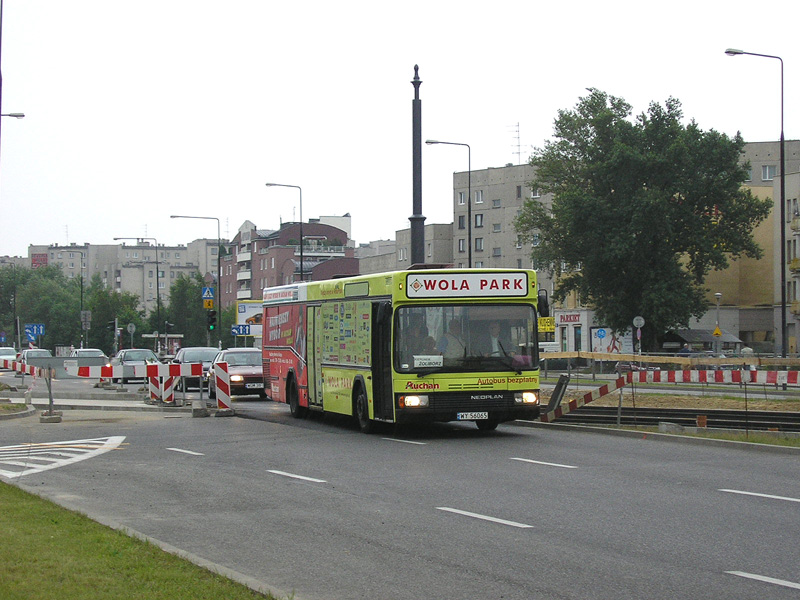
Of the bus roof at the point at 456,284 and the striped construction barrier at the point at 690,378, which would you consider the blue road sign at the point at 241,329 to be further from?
the bus roof at the point at 456,284

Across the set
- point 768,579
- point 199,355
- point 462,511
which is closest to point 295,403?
point 462,511

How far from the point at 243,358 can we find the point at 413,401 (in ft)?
54.9

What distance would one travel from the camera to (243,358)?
113 feet

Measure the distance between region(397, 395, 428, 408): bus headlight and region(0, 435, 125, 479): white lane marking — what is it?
4.64 m

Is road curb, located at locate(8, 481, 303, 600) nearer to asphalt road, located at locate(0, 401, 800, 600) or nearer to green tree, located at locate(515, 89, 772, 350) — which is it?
asphalt road, located at locate(0, 401, 800, 600)

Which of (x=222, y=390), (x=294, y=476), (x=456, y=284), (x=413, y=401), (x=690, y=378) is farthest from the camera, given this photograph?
(x=222, y=390)

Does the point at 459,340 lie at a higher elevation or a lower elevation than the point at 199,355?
higher

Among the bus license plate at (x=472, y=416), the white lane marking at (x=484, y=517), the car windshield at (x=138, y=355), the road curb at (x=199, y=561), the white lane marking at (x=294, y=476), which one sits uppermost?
the car windshield at (x=138, y=355)

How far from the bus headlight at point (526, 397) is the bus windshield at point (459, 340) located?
407 mm

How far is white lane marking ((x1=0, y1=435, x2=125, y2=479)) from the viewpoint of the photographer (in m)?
15.0

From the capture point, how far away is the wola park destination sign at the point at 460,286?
744 inches

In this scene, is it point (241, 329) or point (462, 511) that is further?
point (241, 329)

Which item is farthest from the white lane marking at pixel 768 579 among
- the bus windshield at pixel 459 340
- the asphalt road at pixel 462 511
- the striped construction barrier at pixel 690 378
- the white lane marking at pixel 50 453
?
the striped construction barrier at pixel 690 378

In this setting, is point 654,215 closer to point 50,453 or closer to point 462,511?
point 50,453
